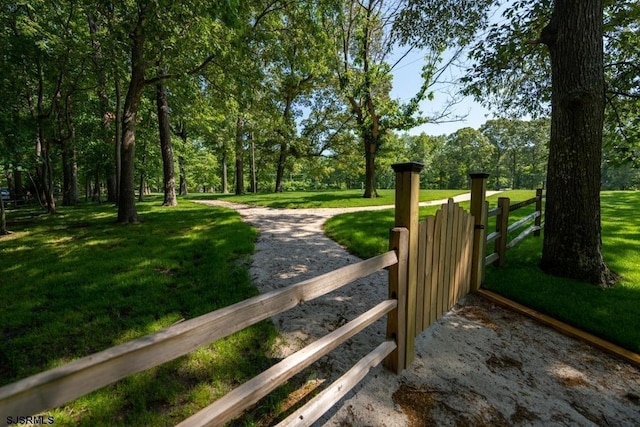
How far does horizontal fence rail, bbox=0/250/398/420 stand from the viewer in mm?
811

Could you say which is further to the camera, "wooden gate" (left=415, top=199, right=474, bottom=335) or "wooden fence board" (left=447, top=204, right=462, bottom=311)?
"wooden fence board" (left=447, top=204, right=462, bottom=311)

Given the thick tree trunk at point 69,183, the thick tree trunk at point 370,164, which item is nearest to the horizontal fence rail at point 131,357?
the thick tree trunk at point 370,164

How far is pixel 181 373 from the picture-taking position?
2.52 meters

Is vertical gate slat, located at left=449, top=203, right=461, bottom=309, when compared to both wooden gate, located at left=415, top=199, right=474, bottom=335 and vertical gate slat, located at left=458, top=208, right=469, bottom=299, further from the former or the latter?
vertical gate slat, located at left=458, top=208, right=469, bottom=299

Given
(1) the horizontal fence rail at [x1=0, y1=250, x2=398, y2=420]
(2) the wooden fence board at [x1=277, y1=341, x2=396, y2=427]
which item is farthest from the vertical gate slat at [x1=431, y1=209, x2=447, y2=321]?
(1) the horizontal fence rail at [x1=0, y1=250, x2=398, y2=420]

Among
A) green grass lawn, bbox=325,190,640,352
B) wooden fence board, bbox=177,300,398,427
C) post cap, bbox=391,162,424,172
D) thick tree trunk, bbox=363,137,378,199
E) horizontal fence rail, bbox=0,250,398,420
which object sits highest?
thick tree trunk, bbox=363,137,378,199

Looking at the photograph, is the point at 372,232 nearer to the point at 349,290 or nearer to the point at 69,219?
the point at 349,290

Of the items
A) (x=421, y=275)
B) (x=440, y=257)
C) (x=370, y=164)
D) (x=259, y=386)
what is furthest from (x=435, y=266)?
(x=370, y=164)

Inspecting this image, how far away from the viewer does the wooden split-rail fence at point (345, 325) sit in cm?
91

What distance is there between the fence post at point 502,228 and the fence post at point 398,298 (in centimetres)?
330

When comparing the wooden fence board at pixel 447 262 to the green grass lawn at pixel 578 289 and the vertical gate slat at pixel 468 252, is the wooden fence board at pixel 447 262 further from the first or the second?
the green grass lawn at pixel 578 289

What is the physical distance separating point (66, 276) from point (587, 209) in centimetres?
817

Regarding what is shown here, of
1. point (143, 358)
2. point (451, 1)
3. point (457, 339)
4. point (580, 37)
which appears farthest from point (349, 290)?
point (451, 1)

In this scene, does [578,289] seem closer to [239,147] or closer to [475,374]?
[475,374]
